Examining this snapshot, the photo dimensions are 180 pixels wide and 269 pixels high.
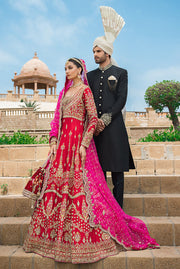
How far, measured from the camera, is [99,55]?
2842 mm

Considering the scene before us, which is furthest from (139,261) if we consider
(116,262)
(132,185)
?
(132,185)

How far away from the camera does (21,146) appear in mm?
5359

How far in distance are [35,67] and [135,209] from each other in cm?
3152

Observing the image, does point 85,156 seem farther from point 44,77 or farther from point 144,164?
point 44,77

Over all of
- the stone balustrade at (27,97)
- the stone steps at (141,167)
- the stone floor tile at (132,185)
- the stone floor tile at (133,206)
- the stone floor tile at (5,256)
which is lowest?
the stone floor tile at (5,256)

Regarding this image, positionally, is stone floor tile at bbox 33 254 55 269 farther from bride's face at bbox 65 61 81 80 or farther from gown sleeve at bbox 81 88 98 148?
bride's face at bbox 65 61 81 80

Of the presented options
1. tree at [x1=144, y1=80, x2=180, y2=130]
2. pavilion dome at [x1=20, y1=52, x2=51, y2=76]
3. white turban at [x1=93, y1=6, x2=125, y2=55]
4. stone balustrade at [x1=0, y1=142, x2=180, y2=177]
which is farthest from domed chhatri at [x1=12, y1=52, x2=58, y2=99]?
white turban at [x1=93, y1=6, x2=125, y2=55]

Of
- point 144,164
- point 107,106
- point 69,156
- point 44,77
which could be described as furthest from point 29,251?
point 44,77

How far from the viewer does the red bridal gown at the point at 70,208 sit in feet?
7.24

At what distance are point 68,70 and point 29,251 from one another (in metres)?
1.87

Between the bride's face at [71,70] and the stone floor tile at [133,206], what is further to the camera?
the stone floor tile at [133,206]

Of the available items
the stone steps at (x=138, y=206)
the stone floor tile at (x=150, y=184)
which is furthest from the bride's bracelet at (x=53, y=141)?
the stone floor tile at (x=150, y=184)

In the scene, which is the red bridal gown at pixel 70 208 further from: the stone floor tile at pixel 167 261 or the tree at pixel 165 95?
the tree at pixel 165 95

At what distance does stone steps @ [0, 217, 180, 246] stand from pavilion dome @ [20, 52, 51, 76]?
101 ft
